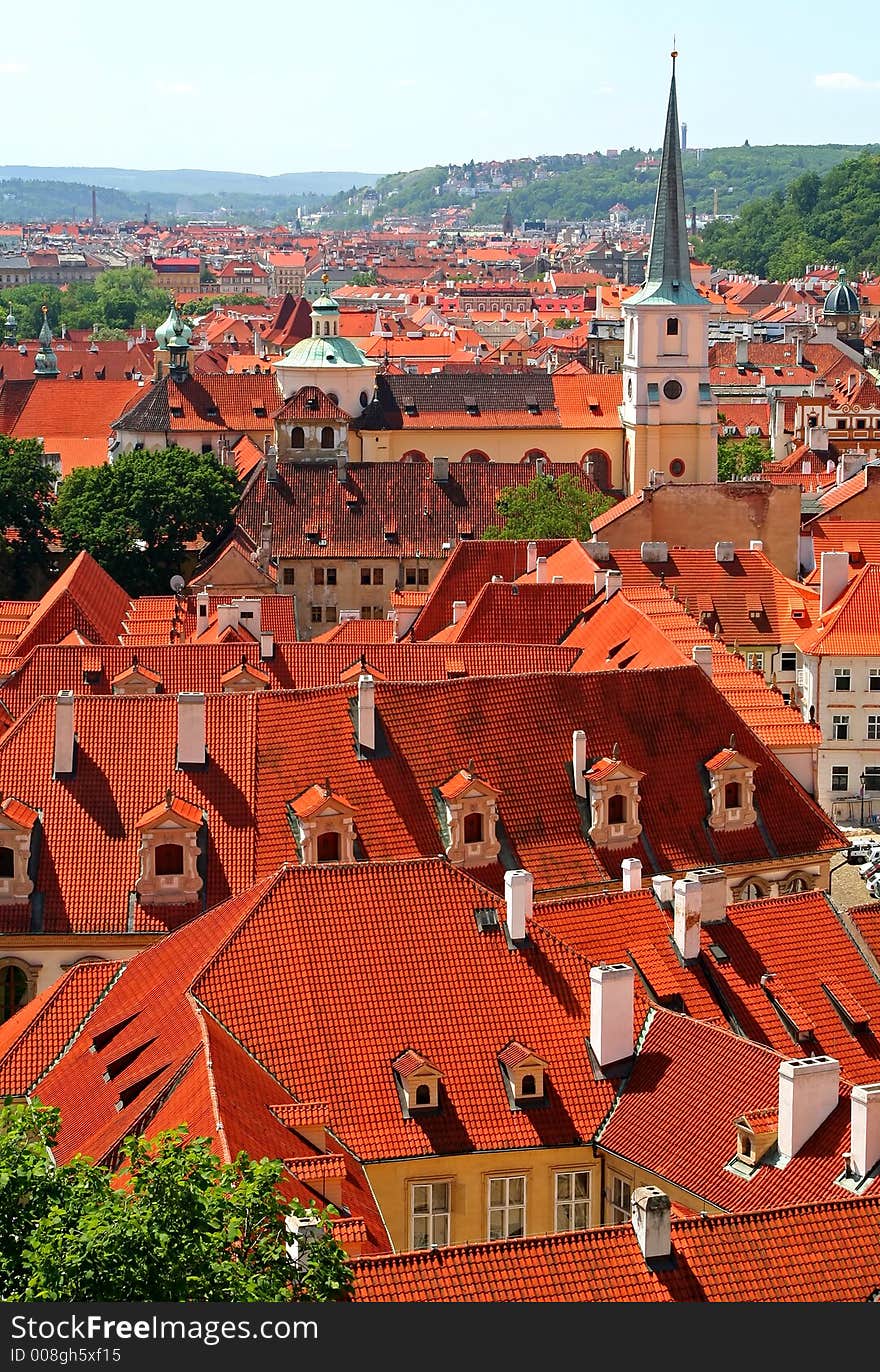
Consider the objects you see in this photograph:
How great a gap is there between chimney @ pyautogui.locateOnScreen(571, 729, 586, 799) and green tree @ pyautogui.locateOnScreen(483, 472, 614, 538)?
4864 cm

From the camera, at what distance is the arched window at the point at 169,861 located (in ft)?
176

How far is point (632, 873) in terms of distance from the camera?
5197 centimetres

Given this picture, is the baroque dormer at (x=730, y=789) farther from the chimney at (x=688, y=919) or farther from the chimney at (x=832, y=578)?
the chimney at (x=832, y=578)

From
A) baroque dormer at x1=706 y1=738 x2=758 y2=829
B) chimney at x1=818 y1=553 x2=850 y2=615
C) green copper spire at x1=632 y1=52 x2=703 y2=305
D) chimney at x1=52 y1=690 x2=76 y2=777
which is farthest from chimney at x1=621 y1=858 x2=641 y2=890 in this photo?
green copper spire at x1=632 y1=52 x2=703 y2=305

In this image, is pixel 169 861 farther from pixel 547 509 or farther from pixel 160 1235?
pixel 547 509

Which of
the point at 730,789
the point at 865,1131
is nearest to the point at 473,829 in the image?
the point at 730,789

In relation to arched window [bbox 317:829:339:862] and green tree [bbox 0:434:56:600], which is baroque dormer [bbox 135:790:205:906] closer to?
arched window [bbox 317:829:339:862]

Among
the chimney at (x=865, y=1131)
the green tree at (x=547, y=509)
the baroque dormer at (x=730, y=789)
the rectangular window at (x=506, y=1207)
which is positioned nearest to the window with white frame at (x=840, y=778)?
the green tree at (x=547, y=509)

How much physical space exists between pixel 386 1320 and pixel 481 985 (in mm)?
20325

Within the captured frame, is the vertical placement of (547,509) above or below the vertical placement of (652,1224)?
below

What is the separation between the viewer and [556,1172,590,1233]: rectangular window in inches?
1673

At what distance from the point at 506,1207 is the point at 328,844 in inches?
498

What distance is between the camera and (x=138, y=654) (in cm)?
7269

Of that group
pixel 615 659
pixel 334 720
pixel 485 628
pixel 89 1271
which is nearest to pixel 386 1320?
pixel 89 1271
